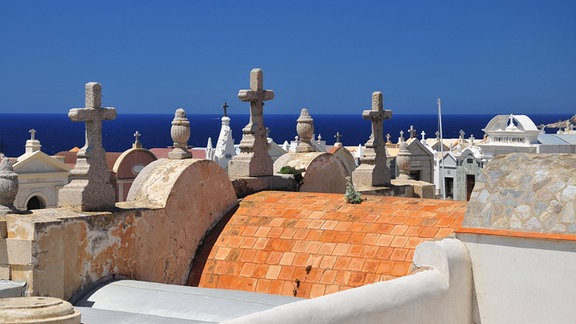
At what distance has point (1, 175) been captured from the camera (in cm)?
971

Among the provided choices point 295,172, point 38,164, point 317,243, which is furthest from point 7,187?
point 38,164

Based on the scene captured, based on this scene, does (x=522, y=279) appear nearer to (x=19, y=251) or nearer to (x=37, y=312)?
(x=37, y=312)

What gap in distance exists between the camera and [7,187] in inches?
384

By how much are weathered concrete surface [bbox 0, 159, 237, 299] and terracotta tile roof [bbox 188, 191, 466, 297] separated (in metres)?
0.41

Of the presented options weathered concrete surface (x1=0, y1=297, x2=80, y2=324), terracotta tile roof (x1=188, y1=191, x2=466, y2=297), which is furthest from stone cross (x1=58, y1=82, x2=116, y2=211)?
weathered concrete surface (x1=0, y1=297, x2=80, y2=324)

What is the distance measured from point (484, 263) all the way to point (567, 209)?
856 mm

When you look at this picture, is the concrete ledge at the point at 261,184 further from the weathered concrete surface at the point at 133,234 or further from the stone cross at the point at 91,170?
the stone cross at the point at 91,170

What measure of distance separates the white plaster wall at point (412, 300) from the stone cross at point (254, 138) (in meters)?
6.28

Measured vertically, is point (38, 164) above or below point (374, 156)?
above

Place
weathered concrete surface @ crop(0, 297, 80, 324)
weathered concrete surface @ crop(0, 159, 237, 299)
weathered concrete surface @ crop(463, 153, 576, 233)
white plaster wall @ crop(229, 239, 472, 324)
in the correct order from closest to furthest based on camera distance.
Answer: white plaster wall @ crop(229, 239, 472, 324) < weathered concrete surface @ crop(0, 297, 80, 324) < weathered concrete surface @ crop(463, 153, 576, 233) < weathered concrete surface @ crop(0, 159, 237, 299)

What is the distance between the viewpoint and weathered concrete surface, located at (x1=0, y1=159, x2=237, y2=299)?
Answer: 9.50 m

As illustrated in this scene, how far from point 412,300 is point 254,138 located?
23.1ft

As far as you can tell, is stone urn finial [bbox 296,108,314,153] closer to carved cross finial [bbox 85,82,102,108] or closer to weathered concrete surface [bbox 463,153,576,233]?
carved cross finial [bbox 85,82,102,108]

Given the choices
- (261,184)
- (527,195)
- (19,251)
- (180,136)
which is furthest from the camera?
(261,184)
